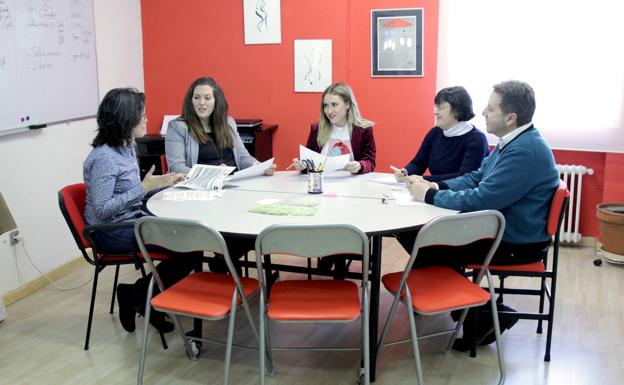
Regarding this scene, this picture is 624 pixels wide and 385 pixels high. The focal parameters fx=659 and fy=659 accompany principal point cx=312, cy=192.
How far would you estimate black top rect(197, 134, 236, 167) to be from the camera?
12.9 feet

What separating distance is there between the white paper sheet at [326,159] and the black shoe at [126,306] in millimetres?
1150

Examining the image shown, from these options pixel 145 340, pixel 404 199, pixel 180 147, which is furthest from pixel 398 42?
pixel 145 340

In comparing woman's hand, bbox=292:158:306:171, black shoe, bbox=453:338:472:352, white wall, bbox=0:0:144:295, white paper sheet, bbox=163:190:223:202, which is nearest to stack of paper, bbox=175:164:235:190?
white paper sheet, bbox=163:190:223:202

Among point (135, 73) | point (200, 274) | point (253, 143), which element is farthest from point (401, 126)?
point (200, 274)

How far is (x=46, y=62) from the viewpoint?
4156 mm

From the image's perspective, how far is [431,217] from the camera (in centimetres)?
282

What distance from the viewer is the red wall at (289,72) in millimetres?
4926

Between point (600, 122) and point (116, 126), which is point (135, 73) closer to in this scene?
point (116, 126)

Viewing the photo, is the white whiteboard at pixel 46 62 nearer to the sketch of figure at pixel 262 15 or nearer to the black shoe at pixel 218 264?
the sketch of figure at pixel 262 15

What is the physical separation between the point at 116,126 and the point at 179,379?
1.28 metres

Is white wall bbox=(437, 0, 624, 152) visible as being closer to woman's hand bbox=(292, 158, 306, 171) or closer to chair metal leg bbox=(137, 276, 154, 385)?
woman's hand bbox=(292, 158, 306, 171)

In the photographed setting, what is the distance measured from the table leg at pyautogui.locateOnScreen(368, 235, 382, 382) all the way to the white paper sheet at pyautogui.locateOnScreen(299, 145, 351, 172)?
833mm

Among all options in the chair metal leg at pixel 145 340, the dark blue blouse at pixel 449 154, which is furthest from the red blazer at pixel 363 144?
the chair metal leg at pixel 145 340

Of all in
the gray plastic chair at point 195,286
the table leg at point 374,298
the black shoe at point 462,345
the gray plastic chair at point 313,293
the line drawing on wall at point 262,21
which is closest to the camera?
the gray plastic chair at point 313,293
